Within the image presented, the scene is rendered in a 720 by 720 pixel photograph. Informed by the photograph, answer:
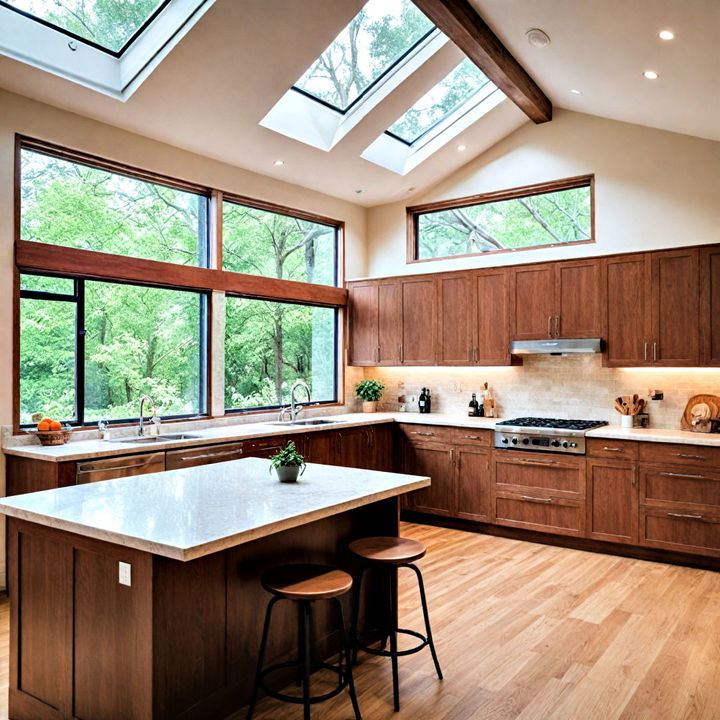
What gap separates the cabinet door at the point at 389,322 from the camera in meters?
6.79

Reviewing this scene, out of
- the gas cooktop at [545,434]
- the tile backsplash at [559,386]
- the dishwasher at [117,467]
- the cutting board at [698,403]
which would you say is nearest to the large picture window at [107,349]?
the dishwasher at [117,467]

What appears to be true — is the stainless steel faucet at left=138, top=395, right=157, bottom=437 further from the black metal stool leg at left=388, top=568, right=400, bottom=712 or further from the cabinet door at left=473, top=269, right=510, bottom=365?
the cabinet door at left=473, top=269, right=510, bottom=365

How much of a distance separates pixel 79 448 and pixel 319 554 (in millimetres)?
1861

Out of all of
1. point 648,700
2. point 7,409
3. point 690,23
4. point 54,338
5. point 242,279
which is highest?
point 690,23

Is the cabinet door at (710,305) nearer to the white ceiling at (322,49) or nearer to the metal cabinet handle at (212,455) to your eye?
the white ceiling at (322,49)

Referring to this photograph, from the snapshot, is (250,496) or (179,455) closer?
(250,496)

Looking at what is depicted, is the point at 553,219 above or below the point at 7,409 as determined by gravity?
above

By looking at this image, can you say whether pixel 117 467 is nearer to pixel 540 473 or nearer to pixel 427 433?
pixel 427 433

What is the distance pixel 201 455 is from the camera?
4.68 metres

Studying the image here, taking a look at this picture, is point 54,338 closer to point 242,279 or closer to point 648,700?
point 242,279

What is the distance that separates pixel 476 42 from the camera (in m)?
4.56

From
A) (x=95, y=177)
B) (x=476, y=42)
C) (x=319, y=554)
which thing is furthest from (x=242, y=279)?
(x=319, y=554)

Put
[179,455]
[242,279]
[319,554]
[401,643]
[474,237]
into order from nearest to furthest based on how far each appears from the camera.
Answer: [319,554]
[401,643]
[179,455]
[242,279]
[474,237]

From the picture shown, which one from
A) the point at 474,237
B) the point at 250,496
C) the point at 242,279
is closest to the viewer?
the point at 250,496
